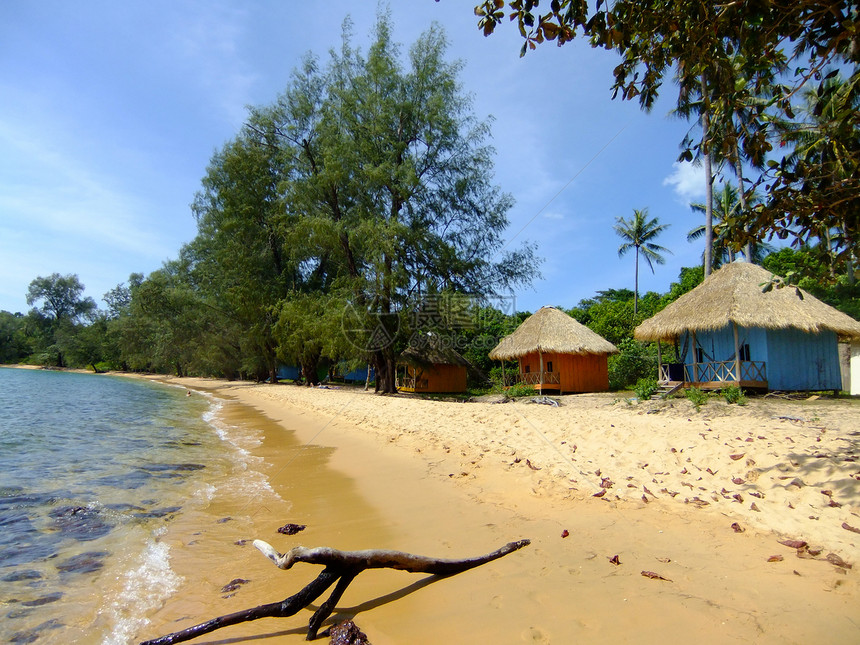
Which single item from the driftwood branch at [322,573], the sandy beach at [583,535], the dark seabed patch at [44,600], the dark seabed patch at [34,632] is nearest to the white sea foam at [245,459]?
the sandy beach at [583,535]

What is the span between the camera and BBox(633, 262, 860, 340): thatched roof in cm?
1280

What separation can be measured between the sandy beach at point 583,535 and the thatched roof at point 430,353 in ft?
37.3

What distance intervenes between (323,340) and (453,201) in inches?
280

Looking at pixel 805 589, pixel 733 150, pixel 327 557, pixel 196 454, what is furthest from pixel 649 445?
pixel 196 454

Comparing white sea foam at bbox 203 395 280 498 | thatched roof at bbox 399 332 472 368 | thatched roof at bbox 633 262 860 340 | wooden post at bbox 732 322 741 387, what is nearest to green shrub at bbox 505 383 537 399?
thatched roof at bbox 399 332 472 368

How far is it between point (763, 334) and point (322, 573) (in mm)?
14814

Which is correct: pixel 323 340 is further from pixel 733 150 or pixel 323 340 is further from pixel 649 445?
pixel 733 150

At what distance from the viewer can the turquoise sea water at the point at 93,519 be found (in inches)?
122

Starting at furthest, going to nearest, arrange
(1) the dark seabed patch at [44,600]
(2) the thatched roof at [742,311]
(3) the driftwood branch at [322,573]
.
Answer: (2) the thatched roof at [742,311]
(1) the dark seabed patch at [44,600]
(3) the driftwood branch at [322,573]

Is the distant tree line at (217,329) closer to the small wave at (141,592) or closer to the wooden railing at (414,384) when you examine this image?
the wooden railing at (414,384)

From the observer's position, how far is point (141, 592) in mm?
3354

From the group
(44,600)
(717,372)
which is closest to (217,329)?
(717,372)

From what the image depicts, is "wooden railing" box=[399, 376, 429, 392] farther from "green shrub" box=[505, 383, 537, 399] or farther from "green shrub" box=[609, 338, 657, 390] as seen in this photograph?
"green shrub" box=[609, 338, 657, 390]

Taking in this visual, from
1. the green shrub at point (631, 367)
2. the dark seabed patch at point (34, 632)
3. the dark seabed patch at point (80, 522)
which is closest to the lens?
the dark seabed patch at point (34, 632)
